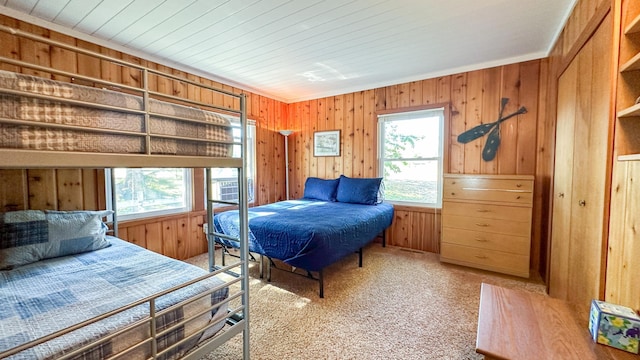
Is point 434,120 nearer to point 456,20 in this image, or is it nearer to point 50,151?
point 456,20

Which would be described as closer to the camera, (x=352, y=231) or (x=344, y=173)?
(x=352, y=231)

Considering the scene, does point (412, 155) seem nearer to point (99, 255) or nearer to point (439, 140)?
point (439, 140)

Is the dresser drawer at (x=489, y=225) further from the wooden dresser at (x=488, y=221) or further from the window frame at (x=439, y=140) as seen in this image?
the window frame at (x=439, y=140)

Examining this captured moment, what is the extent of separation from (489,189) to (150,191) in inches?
150

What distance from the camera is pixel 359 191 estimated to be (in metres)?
3.57

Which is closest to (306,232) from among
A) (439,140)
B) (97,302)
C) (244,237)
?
(244,237)

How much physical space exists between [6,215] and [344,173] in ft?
11.5

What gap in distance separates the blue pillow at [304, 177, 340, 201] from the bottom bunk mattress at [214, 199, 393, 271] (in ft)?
2.83

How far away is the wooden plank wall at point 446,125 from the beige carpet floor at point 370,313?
915mm

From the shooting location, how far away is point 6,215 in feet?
5.65

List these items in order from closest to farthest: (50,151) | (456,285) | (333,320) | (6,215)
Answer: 1. (50,151)
2. (6,215)
3. (333,320)
4. (456,285)

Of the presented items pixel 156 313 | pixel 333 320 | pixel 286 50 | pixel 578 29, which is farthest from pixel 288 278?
pixel 578 29

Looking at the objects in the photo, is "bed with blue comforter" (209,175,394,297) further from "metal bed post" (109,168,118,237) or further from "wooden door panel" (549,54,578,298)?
"wooden door panel" (549,54,578,298)

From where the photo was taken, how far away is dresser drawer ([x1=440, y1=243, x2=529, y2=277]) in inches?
102
